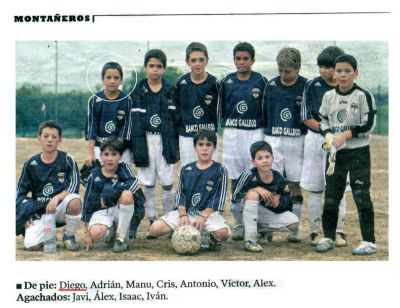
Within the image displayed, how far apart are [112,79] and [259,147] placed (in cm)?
121

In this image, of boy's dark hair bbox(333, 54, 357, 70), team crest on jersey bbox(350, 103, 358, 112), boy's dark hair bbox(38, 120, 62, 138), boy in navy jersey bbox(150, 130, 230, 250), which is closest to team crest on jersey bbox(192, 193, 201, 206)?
boy in navy jersey bbox(150, 130, 230, 250)

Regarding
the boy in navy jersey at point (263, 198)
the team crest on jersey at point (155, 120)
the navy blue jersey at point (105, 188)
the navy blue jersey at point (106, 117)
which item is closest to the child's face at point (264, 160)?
the boy in navy jersey at point (263, 198)

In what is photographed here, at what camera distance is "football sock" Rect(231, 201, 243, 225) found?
7.84 m

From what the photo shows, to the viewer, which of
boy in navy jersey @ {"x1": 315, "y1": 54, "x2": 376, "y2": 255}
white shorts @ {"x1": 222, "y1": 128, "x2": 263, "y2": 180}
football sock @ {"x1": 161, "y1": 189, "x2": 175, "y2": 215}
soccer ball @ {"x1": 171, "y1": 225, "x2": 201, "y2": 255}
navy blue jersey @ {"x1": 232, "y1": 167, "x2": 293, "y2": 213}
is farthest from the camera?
football sock @ {"x1": 161, "y1": 189, "x2": 175, "y2": 215}

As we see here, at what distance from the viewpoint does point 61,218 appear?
24.9 ft

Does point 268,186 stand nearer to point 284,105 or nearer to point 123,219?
point 284,105

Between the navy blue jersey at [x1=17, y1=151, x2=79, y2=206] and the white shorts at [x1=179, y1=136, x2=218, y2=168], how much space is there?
2.67ft

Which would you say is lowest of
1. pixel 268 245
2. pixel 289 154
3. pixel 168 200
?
pixel 268 245

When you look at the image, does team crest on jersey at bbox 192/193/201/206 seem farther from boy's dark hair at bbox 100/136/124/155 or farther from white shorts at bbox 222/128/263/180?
boy's dark hair at bbox 100/136/124/155

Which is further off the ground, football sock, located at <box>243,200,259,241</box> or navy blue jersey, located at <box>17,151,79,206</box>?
navy blue jersey, located at <box>17,151,79,206</box>

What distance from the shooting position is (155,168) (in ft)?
25.9

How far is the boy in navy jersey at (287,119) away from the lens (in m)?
7.76

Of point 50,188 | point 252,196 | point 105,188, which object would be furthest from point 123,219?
point 252,196
